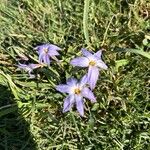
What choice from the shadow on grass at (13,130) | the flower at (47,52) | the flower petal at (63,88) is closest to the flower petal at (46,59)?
the flower at (47,52)

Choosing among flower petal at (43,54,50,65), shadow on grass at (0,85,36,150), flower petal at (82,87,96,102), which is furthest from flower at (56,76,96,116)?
shadow on grass at (0,85,36,150)

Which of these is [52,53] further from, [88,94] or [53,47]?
[88,94]

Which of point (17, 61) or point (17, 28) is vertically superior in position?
point (17, 28)

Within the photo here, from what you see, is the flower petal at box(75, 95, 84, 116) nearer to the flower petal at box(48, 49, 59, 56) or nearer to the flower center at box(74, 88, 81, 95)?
the flower center at box(74, 88, 81, 95)

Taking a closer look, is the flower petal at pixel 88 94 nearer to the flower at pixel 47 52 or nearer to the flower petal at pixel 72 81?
the flower petal at pixel 72 81

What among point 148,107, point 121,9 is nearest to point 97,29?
point 121,9

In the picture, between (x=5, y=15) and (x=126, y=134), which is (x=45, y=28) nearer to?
(x=5, y=15)
